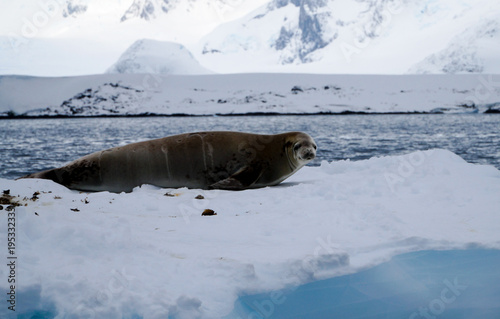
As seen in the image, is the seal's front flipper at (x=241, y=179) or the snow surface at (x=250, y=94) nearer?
the seal's front flipper at (x=241, y=179)

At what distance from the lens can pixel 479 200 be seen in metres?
4.55

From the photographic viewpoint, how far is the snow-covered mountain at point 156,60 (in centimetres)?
7431

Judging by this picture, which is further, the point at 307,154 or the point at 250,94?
the point at 250,94

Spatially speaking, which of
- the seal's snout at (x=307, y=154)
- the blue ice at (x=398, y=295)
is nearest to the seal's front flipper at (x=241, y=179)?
the seal's snout at (x=307, y=154)

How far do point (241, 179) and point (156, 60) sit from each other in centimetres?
7299

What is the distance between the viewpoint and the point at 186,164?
6141 millimetres

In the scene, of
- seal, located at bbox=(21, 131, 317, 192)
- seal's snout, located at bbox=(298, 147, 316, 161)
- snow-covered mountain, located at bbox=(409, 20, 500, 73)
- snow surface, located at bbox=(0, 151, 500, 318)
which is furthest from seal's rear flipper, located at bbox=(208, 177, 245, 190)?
snow-covered mountain, located at bbox=(409, 20, 500, 73)

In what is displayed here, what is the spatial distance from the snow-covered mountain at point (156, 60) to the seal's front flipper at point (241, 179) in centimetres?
6952

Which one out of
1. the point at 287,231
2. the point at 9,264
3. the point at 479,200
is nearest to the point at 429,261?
the point at 287,231

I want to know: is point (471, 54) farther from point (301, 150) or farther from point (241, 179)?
point (241, 179)

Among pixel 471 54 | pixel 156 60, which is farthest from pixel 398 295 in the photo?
pixel 471 54

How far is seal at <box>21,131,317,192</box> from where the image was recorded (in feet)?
20.0

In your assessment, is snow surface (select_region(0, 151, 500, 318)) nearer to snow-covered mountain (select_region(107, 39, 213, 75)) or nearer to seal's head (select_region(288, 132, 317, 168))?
seal's head (select_region(288, 132, 317, 168))

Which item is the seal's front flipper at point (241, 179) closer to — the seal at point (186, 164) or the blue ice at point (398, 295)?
the seal at point (186, 164)
